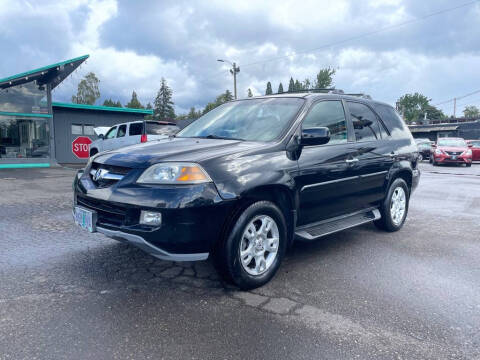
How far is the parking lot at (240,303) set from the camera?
2.26 m

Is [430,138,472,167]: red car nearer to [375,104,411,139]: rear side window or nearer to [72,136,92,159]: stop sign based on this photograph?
[375,104,411,139]: rear side window

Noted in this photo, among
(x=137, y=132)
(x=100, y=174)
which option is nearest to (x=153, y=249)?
(x=100, y=174)

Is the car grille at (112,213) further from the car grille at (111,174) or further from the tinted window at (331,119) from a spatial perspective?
the tinted window at (331,119)

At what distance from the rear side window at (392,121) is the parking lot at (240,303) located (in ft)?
5.04

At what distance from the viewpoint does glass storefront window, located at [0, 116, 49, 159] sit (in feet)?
54.2

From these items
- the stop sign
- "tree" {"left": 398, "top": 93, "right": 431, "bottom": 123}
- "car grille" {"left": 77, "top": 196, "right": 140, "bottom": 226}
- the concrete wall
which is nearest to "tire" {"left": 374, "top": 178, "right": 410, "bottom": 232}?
"car grille" {"left": 77, "top": 196, "right": 140, "bottom": 226}

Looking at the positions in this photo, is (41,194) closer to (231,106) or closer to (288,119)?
(231,106)

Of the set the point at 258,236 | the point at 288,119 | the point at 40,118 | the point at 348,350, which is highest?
the point at 40,118

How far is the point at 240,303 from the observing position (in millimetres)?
2854

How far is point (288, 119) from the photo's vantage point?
3.60 meters

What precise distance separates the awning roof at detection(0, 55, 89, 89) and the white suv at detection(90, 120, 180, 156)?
167 inches

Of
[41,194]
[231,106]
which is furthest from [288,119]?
[41,194]

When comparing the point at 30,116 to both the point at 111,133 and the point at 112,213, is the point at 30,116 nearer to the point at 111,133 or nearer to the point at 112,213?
the point at 111,133

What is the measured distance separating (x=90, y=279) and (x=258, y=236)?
159 centimetres
